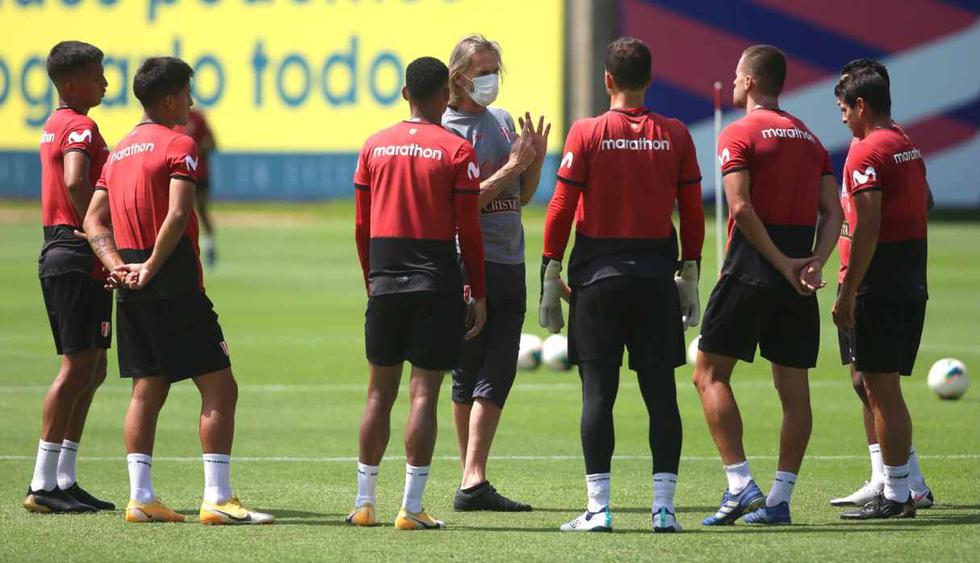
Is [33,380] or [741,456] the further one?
[33,380]

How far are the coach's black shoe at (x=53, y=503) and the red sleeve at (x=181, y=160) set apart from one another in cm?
188

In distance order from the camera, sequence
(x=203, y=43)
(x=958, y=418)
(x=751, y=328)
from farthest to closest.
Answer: (x=203, y=43) < (x=958, y=418) < (x=751, y=328)

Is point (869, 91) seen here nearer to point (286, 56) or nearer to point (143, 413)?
point (143, 413)

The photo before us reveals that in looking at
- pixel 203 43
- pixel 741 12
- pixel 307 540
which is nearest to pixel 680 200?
pixel 307 540

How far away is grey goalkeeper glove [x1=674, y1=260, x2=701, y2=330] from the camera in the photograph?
844 cm

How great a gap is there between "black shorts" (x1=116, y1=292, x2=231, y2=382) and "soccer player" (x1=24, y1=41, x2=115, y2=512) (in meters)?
0.56

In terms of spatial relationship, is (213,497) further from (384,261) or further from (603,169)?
(603,169)

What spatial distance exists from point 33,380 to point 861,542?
8.91m

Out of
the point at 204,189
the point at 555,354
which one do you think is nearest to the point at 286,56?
the point at 204,189

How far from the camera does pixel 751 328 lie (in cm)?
862

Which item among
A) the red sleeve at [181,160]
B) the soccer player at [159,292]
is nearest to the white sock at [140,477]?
the soccer player at [159,292]

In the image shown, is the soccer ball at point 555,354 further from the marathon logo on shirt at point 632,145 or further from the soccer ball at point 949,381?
the marathon logo on shirt at point 632,145

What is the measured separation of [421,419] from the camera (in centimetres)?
835

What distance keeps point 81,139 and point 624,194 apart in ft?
9.57
